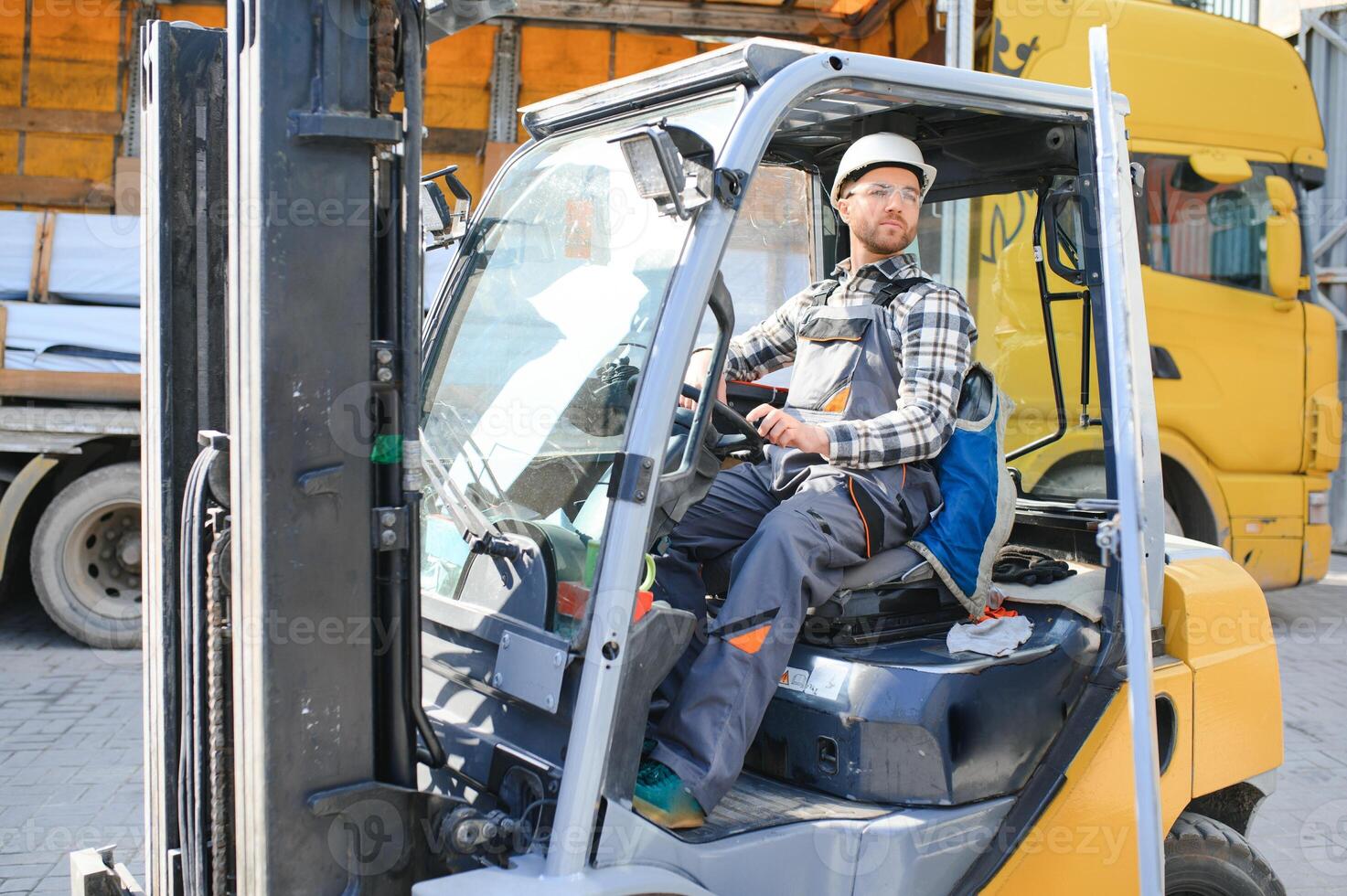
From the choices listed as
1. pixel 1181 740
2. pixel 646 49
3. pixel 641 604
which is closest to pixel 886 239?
pixel 641 604

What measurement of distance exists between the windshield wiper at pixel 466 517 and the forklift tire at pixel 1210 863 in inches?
73.0

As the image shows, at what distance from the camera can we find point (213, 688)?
226 centimetres

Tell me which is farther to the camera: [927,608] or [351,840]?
[927,608]

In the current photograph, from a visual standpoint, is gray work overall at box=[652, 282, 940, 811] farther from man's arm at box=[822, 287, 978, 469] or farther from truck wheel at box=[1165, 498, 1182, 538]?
truck wheel at box=[1165, 498, 1182, 538]

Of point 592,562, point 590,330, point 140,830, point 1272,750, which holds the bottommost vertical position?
point 140,830

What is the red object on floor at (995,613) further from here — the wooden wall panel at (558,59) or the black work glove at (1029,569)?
the wooden wall panel at (558,59)

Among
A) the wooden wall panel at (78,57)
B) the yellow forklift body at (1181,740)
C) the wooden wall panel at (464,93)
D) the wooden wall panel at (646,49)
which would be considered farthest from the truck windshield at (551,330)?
the wooden wall panel at (78,57)

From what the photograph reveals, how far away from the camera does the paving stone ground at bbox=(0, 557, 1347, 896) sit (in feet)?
14.5

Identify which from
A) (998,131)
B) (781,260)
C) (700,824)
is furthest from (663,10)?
(700,824)

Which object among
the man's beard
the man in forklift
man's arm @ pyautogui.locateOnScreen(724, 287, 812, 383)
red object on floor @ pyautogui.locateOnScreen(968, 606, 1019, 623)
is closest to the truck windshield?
the man in forklift

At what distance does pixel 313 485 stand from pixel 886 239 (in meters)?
1.67

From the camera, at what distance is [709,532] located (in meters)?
3.19

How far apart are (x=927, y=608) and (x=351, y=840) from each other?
5.14 feet

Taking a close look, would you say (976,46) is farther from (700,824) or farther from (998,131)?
(700,824)
